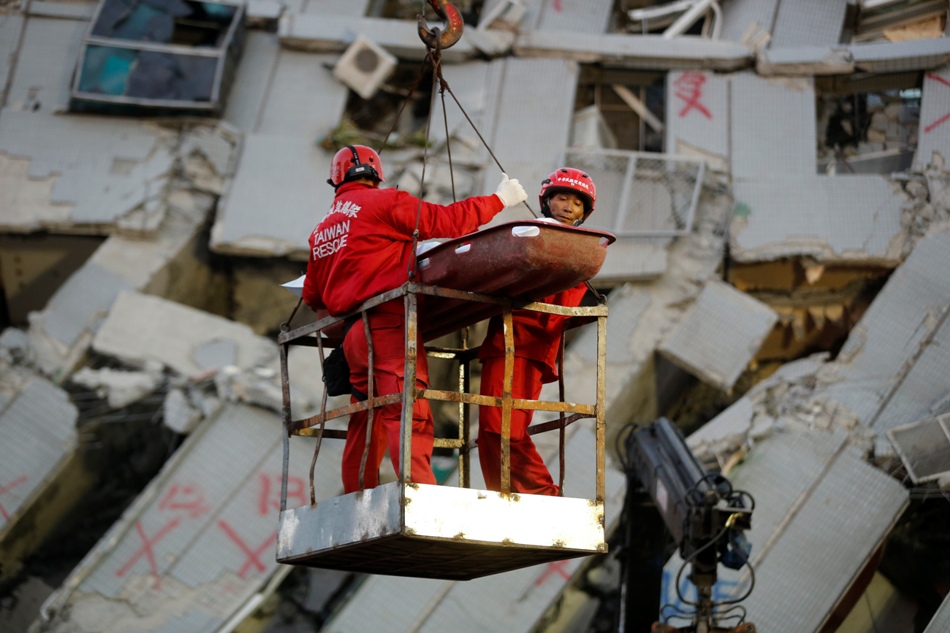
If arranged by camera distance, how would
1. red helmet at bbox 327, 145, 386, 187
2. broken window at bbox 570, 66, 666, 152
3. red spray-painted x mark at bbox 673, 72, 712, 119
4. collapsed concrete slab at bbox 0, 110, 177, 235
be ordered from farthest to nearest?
broken window at bbox 570, 66, 666, 152 < red spray-painted x mark at bbox 673, 72, 712, 119 < collapsed concrete slab at bbox 0, 110, 177, 235 < red helmet at bbox 327, 145, 386, 187

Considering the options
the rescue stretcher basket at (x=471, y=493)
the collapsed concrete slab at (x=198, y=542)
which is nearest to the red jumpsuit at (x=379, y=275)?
the rescue stretcher basket at (x=471, y=493)

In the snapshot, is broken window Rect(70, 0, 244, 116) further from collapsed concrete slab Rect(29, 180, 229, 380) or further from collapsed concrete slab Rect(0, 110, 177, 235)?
collapsed concrete slab Rect(29, 180, 229, 380)

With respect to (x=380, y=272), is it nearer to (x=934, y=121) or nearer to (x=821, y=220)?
(x=821, y=220)

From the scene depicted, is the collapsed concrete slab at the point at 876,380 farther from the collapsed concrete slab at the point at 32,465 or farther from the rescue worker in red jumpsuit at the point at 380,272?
the collapsed concrete slab at the point at 32,465

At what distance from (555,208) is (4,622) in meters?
8.03

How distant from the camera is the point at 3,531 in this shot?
34.5 feet

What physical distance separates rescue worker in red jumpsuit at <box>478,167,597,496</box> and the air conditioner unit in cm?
706

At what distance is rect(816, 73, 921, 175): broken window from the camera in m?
12.4

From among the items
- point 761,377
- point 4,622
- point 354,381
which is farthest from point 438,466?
point 354,381

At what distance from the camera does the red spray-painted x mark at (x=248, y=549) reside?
10297 mm

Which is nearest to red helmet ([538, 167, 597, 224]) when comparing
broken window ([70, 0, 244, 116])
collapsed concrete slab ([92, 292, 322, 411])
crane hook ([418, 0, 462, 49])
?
crane hook ([418, 0, 462, 49])

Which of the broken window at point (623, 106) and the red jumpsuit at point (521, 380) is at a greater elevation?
the broken window at point (623, 106)

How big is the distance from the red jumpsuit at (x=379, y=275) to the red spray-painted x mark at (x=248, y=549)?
193 inches

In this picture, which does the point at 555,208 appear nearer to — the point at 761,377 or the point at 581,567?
the point at 581,567
